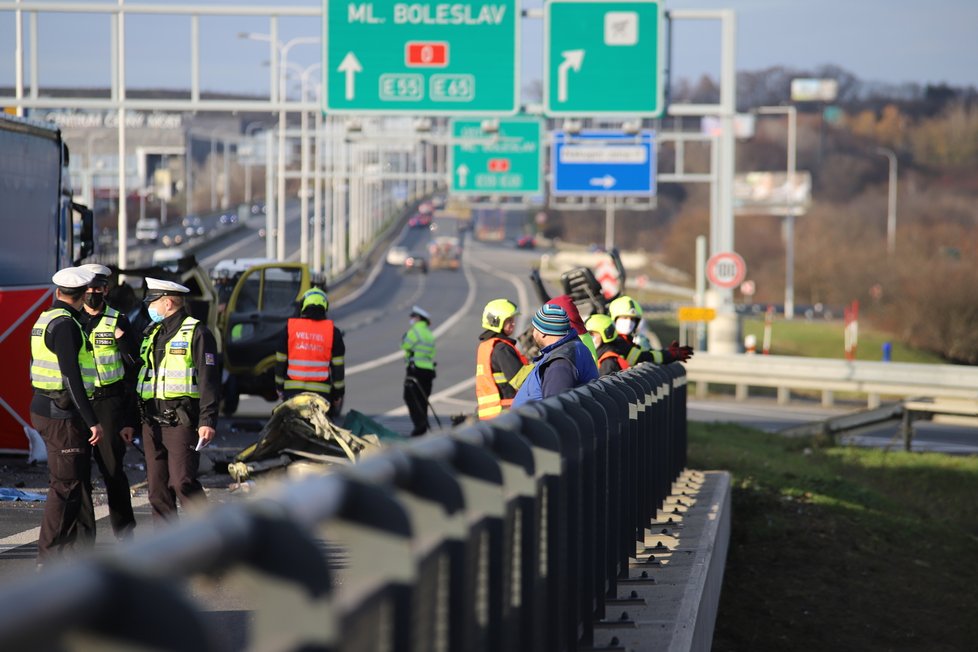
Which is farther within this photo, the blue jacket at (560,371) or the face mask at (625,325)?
the face mask at (625,325)

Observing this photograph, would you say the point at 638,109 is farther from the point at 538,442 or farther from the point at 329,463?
the point at 538,442

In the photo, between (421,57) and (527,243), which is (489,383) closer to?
(421,57)

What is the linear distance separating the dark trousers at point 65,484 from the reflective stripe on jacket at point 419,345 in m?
10.2

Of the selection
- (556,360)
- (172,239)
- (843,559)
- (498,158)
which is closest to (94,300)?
(556,360)

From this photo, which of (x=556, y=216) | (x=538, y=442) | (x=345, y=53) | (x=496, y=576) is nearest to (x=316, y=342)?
(x=538, y=442)

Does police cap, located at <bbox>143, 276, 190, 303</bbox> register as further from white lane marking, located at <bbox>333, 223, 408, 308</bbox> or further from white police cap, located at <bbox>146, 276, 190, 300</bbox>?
white lane marking, located at <bbox>333, 223, 408, 308</bbox>

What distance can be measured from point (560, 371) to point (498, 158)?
37.9 metres

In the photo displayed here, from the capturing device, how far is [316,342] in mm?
13539

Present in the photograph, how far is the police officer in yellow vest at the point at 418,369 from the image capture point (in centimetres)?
1909

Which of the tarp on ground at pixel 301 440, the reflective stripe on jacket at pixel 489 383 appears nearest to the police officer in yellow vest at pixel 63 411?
the reflective stripe on jacket at pixel 489 383

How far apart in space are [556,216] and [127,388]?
150 m

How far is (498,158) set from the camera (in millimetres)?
45625

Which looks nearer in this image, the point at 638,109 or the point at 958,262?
the point at 638,109

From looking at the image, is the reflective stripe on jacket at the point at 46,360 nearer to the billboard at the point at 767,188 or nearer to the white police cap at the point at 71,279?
the white police cap at the point at 71,279
